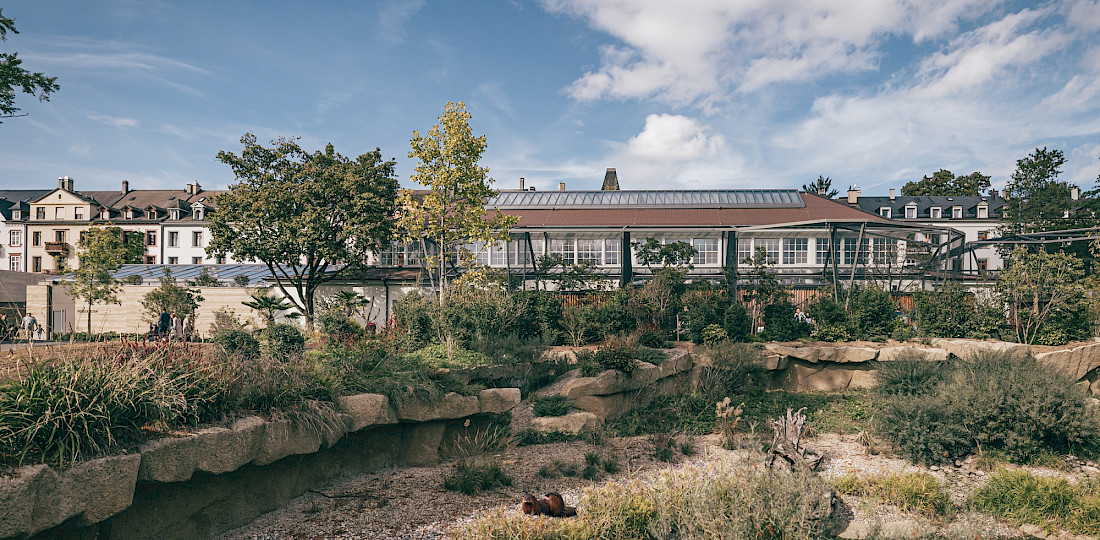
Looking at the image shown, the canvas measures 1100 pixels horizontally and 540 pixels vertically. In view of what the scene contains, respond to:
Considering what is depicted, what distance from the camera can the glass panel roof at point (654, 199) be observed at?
1225 inches

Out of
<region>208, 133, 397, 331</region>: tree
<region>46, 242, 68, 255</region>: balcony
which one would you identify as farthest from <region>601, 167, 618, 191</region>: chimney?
<region>46, 242, 68, 255</region>: balcony

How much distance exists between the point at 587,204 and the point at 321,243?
15.3 meters

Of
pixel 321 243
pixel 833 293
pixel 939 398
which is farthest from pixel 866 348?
pixel 321 243

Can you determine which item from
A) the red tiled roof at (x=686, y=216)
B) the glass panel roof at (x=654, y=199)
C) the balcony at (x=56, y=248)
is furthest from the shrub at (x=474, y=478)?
the balcony at (x=56, y=248)

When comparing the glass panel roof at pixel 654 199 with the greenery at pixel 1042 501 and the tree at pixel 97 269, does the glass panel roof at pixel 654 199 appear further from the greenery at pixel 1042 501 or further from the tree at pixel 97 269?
the greenery at pixel 1042 501

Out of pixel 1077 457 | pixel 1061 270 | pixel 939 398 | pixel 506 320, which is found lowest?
pixel 1077 457

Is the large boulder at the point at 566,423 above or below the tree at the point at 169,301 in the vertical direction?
below

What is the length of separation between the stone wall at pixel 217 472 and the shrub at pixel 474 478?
88cm

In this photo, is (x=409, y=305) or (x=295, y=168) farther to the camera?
(x=295, y=168)

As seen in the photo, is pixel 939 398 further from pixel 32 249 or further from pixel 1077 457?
pixel 32 249

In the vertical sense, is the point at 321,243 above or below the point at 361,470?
above

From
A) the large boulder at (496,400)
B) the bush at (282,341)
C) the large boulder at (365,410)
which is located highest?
the bush at (282,341)

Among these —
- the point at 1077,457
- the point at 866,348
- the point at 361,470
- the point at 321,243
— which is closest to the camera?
the point at 361,470

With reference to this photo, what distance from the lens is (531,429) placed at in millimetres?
8984
